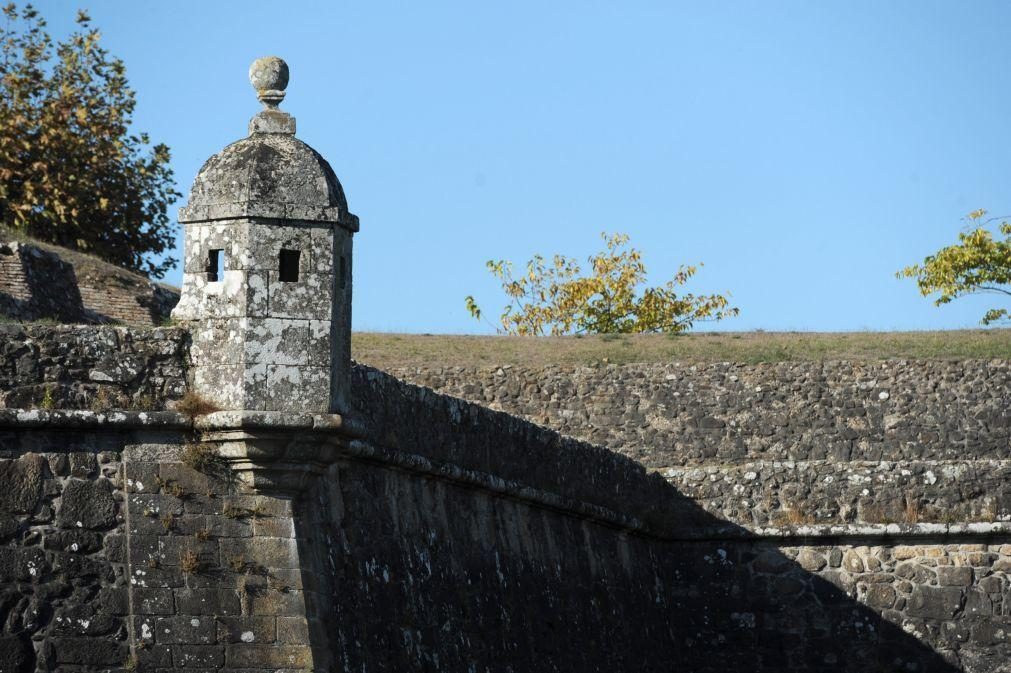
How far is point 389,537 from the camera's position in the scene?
14234 millimetres

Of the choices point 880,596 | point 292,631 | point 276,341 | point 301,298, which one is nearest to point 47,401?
point 276,341

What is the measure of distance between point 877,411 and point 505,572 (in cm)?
1400

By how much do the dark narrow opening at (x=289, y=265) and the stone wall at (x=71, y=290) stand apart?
26.1ft

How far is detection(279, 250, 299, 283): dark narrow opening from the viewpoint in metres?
12.0

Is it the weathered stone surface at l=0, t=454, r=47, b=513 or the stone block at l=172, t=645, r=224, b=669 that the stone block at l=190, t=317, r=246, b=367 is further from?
the stone block at l=172, t=645, r=224, b=669

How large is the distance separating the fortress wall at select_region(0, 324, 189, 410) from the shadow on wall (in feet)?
4.02

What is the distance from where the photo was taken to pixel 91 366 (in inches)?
461

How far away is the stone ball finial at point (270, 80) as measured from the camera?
A: 12.4 metres

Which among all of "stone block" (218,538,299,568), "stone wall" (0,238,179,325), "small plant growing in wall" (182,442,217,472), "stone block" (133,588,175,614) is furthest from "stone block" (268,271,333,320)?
"stone wall" (0,238,179,325)

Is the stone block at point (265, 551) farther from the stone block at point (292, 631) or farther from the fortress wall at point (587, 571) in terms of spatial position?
the fortress wall at point (587, 571)

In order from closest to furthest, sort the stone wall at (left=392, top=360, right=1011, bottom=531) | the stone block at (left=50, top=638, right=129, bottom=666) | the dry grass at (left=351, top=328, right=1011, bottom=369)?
the stone block at (left=50, top=638, right=129, bottom=666) → the stone wall at (left=392, top=360, right=1011, bottom=531) → the dry grass at (left=351, top=328, right=1011, bottom=369)

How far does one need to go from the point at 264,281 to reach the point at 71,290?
36.4 feet

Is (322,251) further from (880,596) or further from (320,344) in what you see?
(880,596)

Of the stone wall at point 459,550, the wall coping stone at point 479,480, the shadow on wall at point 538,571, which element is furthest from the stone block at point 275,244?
the shadow on wall at point 538,571
